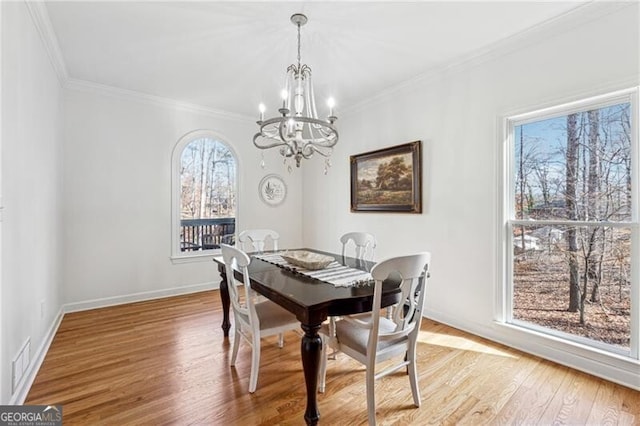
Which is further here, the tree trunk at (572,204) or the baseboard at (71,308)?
the tree trunk at (572,204)

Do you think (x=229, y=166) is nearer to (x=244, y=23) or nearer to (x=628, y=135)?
(x=244, y=23)

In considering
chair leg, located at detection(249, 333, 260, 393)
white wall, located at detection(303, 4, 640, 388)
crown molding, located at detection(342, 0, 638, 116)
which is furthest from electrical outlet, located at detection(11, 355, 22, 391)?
crown molding, located at detection(342, 0, 638, 116)

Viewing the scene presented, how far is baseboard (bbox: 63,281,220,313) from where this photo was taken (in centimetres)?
349

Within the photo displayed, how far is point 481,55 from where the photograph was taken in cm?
281

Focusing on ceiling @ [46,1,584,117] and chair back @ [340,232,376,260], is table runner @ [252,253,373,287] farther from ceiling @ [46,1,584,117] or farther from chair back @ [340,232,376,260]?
ceiling @ [46,1,584,117]

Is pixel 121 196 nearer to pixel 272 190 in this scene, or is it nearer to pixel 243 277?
pixel 272 190

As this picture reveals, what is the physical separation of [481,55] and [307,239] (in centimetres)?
355

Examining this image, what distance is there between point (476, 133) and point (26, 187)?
3668 millimetres

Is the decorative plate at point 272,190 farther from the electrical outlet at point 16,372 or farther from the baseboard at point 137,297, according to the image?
the electrical outlet at point 16,372

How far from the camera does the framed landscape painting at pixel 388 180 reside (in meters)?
3.42

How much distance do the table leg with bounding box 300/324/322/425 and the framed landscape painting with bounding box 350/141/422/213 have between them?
2.23 metres

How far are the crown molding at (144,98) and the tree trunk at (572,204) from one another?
12.9 ft

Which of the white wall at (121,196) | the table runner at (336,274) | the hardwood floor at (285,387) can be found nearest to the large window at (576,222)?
the hardwood floor at (285,387)

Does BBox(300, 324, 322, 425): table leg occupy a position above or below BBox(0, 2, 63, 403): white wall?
below
